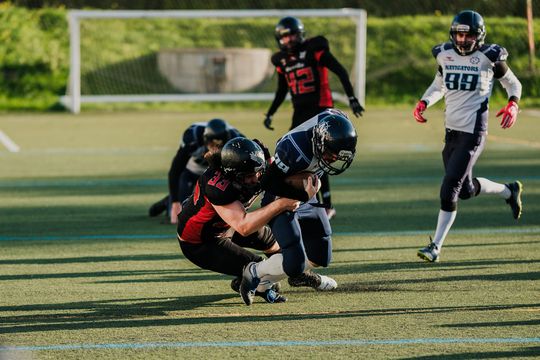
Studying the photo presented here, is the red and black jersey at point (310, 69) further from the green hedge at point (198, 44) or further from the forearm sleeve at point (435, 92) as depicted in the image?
the green hedge at point (198, 44)

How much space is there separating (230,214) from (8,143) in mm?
11129

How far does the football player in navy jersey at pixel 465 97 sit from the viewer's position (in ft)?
25.1

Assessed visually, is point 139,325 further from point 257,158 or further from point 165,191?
point 165,191

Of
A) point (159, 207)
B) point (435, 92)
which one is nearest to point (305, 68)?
point (159, 207)

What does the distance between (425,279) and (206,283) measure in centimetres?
145

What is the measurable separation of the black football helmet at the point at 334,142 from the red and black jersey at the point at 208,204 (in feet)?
1.78

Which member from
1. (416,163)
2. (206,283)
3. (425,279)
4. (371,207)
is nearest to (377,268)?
(425,279)

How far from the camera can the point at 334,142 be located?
569 cm

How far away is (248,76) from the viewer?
2331 centimetres

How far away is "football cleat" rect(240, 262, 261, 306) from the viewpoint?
614 cm

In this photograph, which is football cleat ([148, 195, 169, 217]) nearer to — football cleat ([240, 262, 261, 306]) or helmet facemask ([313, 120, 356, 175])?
football cleat ([240, 262, 261, 306])

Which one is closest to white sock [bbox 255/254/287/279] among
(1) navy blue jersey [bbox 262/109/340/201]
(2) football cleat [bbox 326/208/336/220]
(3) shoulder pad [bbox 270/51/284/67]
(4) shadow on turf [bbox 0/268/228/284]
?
(1) navy blue jersey [bbox 262/109/340/201]

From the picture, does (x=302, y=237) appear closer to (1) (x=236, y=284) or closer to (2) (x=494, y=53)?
(1) (x=236, y=284)

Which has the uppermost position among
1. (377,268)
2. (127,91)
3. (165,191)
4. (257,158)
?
(257,158)
